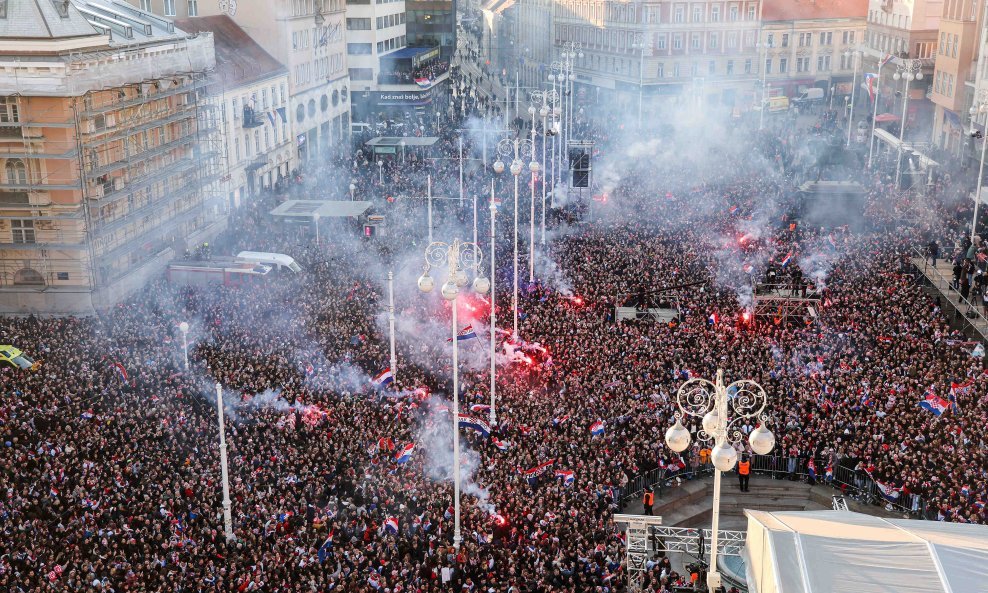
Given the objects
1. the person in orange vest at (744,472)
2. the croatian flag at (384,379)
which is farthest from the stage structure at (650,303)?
the person in orange vest at (744,472)

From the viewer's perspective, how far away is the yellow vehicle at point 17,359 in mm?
31748

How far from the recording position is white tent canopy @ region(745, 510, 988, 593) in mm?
14477

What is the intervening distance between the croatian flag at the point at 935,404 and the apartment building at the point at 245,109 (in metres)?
36.9

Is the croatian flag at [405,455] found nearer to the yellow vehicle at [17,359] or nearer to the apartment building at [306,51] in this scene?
the yellow vehicle at [17,359]

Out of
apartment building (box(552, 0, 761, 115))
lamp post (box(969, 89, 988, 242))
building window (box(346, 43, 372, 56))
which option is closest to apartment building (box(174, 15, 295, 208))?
building window (box(346, 43, 372, 56))

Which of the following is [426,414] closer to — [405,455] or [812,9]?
[405,455]

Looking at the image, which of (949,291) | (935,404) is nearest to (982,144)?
(949,291)

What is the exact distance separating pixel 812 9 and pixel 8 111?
7705 centimetres

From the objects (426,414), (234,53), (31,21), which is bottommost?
(426,414)

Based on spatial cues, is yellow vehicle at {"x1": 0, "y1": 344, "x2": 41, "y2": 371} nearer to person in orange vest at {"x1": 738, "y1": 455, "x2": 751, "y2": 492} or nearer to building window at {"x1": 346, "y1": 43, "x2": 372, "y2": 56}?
person in orange vest at {"x1": 738, "y1": 455, "x2": 751, "y2": 492}

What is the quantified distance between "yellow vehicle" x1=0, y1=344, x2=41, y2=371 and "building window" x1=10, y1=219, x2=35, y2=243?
9949 millimetres

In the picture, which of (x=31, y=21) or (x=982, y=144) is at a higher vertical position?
(x=31, y=21)

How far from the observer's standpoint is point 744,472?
2697cm

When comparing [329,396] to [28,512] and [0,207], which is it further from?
[0,207]
